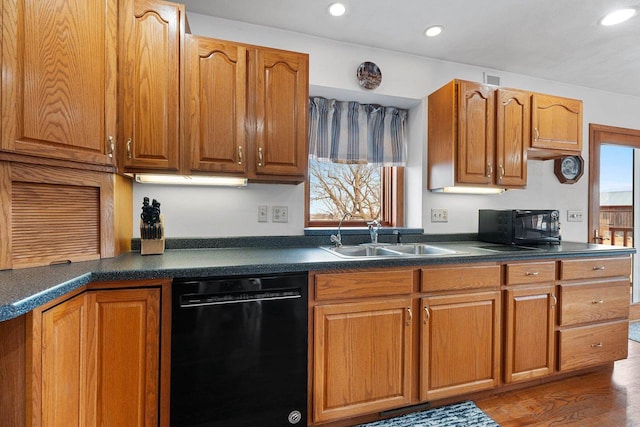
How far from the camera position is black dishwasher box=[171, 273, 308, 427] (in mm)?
1412

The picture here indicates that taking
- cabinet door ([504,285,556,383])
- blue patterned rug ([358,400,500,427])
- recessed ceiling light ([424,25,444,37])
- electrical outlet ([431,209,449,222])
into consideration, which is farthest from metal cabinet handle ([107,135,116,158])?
cabinet door ([504,285,556,383])

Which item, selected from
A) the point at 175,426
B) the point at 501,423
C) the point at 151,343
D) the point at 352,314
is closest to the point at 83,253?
the point at 151,343

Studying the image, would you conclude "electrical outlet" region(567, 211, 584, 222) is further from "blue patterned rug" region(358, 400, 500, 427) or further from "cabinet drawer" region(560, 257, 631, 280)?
"blue patterned rug" region(358, 400, 500, 427)

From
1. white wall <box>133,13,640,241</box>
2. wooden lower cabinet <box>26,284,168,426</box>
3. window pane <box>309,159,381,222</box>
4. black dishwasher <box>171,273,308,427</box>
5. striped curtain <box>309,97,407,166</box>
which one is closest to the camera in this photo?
wooden lower cabinet <box>26,284,168,426</box>

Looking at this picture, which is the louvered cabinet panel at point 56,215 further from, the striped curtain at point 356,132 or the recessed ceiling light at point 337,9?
the recessed ceiling light at point 337,9

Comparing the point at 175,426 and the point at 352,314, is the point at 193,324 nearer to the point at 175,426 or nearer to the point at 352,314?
the point at 175,426

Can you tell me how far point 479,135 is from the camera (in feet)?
7.59

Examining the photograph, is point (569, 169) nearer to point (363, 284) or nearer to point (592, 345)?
point (592, 345)

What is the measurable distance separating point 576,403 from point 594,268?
2.93 feet

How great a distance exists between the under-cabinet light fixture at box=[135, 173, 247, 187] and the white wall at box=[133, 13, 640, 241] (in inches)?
2.7

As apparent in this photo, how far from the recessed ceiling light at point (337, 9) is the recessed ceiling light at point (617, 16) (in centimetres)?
173

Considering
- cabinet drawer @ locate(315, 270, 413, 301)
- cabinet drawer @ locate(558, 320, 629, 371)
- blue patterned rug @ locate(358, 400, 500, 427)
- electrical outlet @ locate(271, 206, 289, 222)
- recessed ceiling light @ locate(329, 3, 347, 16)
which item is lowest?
blue patterned rug @ locate(358, 400, 500, 427)

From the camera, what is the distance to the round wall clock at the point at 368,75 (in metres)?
2.38

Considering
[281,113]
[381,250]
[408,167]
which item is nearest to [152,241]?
[281,113]
